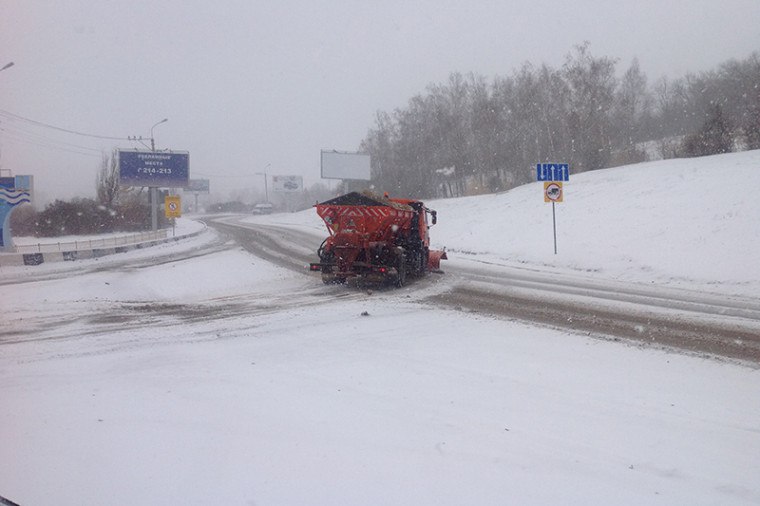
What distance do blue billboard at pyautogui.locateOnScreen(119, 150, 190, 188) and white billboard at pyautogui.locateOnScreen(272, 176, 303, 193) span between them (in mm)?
66017

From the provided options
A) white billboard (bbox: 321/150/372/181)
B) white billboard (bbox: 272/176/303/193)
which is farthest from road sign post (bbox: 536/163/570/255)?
white billboard (bbox: 272/176/303/193)

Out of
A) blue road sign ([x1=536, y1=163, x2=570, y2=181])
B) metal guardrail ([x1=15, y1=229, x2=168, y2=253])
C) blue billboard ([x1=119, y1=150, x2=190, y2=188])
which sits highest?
blue billboard ([x1=119, y1=150, x2=190, y2=188])

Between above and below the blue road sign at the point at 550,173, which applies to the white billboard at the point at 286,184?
above

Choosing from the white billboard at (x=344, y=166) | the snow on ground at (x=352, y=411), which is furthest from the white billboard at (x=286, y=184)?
the snow on ground at (x=352, y=411)

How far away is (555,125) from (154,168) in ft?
122

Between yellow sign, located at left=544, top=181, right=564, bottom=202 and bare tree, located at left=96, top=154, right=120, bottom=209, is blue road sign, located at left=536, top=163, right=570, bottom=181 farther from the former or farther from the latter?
bare tree, located at left=96, top=154, right=120, bottom=209

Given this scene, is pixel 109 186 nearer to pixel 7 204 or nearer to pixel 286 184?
pixel 7 204

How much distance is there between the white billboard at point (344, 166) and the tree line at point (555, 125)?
13.4ft

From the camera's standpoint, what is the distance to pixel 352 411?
5.57m

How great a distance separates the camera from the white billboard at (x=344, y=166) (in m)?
Answer: 66.6

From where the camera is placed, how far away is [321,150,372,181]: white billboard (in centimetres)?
6662

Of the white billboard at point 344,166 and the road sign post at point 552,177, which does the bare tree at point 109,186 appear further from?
the road sign post at point 552,177

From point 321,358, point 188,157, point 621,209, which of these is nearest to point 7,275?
point 321,358

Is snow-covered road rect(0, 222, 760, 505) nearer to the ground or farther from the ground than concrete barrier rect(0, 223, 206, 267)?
nearer to the ground
